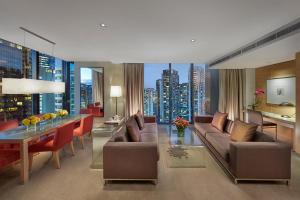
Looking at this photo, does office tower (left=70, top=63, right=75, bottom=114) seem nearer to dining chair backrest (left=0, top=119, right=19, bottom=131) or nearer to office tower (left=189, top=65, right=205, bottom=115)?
dining chair backrest (left=0, top=119, right=19, bottom=131)

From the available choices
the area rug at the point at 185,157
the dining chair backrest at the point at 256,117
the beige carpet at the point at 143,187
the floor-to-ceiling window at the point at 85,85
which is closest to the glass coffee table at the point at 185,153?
the area rug at the point at 185,157

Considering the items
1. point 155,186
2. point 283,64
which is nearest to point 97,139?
point 155,186

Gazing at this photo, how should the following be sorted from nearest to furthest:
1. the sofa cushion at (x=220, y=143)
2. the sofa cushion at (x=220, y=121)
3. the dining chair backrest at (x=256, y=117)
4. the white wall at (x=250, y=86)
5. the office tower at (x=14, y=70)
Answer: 1. the sofa cushion at (x=220, y=143)
2. the office tower at (x=14, y=70)
3. the sofa cushion at (x=220, y=121)
4. the dining chair backrest at (x=256, y=117)
5. the white wall at (x=250, y=86)

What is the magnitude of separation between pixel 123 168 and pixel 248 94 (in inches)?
237

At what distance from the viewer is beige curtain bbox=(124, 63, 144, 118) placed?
24.4 ft

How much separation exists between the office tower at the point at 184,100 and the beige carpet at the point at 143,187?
459 cm

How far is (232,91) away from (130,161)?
5.76 m

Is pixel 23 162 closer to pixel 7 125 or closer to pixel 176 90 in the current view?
pixel 7 125

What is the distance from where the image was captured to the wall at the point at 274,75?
5547 mm

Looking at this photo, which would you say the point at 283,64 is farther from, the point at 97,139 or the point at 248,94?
the point at 97,139

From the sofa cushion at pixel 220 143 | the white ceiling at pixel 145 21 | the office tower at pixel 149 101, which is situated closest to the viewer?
the white ceiling at pixel 145 21

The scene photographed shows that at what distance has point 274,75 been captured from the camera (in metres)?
6.23

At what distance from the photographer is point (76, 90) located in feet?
23.4

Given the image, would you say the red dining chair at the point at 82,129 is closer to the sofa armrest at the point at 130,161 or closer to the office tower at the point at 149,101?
the sofa armrest at the point at 130,161
